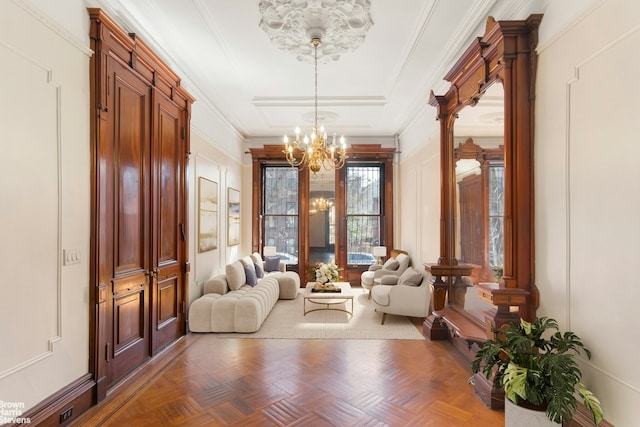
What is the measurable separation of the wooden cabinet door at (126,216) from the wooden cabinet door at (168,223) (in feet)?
0.52

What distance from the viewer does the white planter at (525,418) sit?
197 cm

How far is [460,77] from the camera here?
3469 millimetres

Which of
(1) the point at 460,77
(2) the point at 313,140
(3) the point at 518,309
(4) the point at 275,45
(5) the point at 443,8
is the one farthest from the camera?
(2) the point at 313,140

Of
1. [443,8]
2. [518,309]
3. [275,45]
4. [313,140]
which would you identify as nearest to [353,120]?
[313,140]

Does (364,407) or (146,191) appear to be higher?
(146,191)

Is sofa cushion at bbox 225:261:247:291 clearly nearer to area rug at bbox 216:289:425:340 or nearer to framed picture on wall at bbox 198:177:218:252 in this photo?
framed picture on wall at bbox 198:177:218:252

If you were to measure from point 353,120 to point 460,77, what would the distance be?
3506mm

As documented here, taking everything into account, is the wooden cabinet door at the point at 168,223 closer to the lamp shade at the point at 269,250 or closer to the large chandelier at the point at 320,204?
the lamp shade at the point at 269,250

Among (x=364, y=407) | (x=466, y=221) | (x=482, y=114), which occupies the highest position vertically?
(x=482, y=114)

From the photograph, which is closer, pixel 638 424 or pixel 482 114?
pixel 638 424

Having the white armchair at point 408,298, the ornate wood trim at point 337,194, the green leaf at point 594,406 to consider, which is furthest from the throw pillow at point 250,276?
the green leaf at point 594,406

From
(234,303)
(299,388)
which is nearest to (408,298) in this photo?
(299,388)

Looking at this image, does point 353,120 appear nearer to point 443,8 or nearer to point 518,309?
point 443,8

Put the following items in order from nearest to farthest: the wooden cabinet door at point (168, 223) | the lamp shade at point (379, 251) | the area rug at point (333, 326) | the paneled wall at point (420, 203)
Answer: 1. the wooden cabinet door at point (168, 223)
2. the area rug at point (333, 326)
3. the paneled wall at point (420, 203)
4. the lamp shade at point (379, 251)
